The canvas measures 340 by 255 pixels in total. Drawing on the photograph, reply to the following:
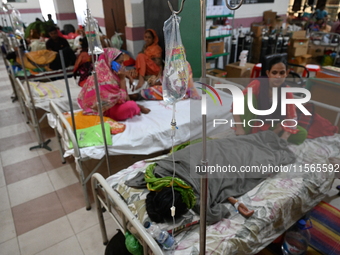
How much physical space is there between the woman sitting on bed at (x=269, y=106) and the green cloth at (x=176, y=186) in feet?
2.06

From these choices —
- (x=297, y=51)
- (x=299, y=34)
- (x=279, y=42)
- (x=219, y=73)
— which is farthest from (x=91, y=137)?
(x=299, y=34)

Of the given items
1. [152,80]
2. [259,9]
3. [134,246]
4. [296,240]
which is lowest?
[296,240]

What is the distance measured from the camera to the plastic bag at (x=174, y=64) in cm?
81

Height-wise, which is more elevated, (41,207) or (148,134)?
(148,134)

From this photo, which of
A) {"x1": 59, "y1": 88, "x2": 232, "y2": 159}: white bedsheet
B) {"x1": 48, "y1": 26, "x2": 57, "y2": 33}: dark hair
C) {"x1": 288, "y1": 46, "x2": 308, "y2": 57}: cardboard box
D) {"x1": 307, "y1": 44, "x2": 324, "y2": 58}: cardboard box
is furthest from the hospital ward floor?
{"x1": 307, "y1": 44, "x2": 324, "y2": 58}: cardboard box

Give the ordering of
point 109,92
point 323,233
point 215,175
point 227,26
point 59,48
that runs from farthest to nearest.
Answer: point 227,26, point 59,48, point 109,92, point 323,233, point 215,175

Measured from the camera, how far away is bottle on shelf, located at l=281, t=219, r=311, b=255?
5.12ft

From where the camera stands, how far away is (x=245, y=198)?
1.51 meters

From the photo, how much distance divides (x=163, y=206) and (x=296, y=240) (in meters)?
0.95

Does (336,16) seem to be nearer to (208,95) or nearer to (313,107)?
(313,107)

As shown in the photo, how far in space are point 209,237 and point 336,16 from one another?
706 centimetres

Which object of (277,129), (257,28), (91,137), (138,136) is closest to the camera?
(277,129)

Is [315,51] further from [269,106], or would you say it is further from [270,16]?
[269,106]

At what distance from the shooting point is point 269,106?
1.59 metres
